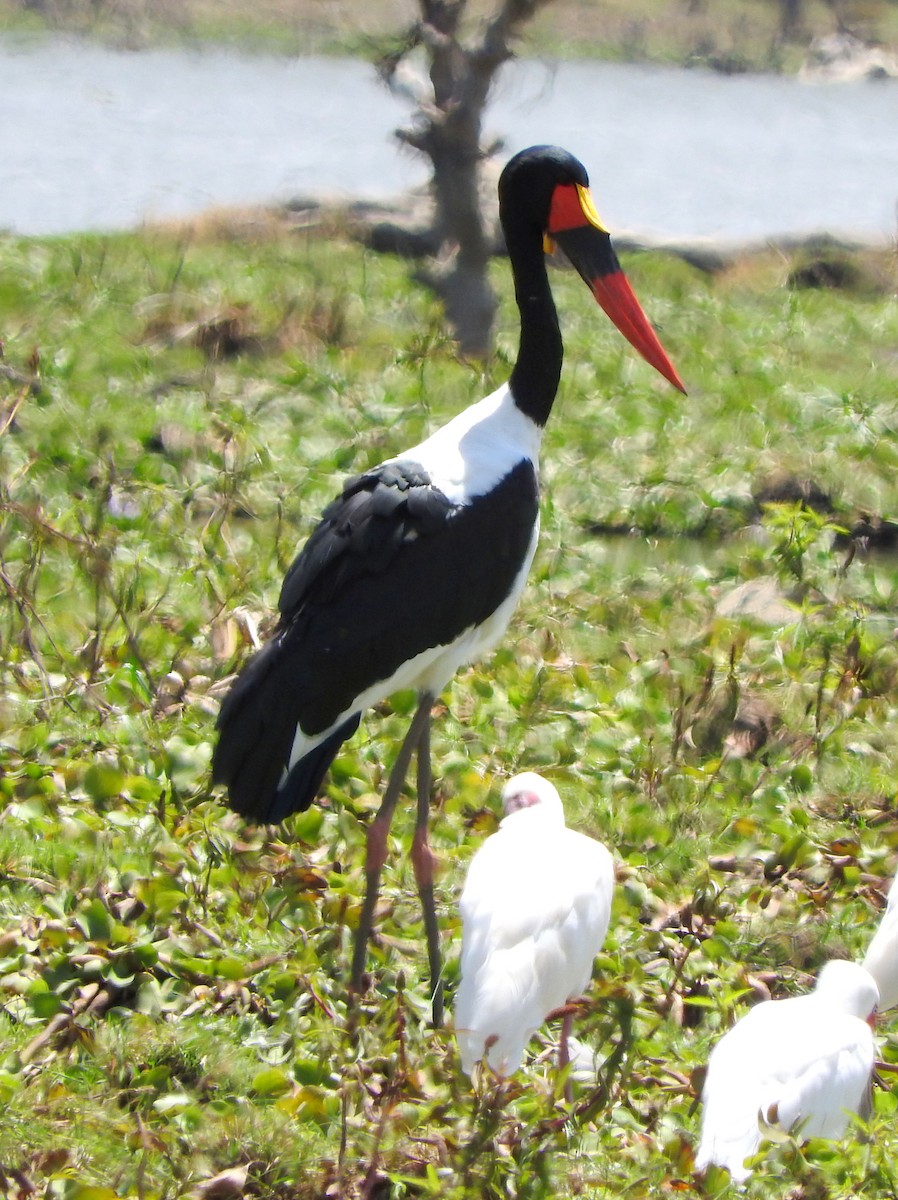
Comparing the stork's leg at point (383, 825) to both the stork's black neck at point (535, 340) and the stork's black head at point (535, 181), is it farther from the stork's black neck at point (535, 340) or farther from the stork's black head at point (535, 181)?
the stork's black head at point (535, 181)

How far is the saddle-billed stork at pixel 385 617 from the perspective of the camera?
329cm

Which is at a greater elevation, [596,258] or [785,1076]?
[596,258]

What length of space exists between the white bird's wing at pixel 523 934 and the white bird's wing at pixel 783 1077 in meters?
0.30

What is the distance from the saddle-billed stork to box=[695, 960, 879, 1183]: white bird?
2.45 feet

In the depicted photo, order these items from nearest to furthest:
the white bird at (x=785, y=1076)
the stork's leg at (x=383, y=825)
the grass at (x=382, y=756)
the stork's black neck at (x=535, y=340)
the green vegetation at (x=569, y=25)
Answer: the white bird at (x=785, y=1076) < the grass at (x=382, y=756) < the stork's leg at (x=383, y=825) < the stork's black neck at (x=535, y=340) < the green vegetation at (x=569, y=25)

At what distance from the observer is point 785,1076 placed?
2.80 meters

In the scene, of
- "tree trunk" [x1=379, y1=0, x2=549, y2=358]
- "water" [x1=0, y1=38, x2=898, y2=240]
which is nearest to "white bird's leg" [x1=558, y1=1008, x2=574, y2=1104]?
"tree trunk" [x1=379, y1=0, x2=549, y2=358]

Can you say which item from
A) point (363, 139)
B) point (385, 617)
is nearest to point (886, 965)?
point (385, 617)

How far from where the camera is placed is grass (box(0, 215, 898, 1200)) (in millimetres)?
2787

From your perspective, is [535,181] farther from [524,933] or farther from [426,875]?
[524,933]

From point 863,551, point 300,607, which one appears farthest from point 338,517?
point 863,551

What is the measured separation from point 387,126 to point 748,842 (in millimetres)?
11107

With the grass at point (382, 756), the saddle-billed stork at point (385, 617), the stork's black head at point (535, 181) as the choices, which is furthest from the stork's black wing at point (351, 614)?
the stork's black head at point (535, 181)

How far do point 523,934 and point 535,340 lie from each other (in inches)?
54.3
